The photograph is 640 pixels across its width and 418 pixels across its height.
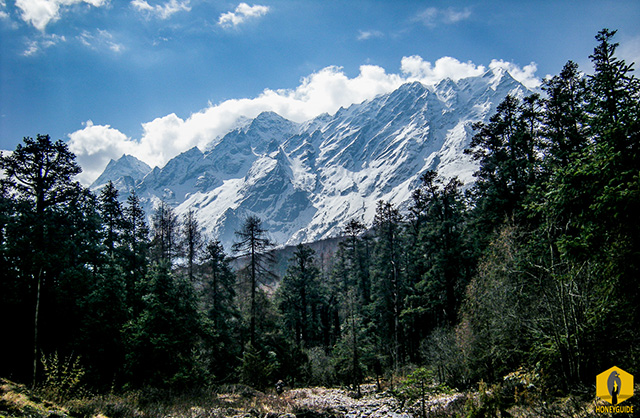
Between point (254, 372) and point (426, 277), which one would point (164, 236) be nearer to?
point (254, 372)

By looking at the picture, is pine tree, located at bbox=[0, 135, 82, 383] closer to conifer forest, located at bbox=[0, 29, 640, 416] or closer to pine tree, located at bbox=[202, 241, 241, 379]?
conifer forest, located at bbox=[0, 29, 640, 416]

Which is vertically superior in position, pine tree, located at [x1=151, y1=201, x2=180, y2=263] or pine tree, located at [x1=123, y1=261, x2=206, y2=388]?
pine tree, located at [x1=151, y1=201, x2=180, y2=263]

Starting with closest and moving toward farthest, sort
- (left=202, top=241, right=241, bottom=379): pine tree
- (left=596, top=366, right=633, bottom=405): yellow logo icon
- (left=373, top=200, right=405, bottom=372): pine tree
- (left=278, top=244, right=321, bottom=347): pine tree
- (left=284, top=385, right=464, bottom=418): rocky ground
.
→ (left=596, top=366, right=633, bottom=405): yellow logo icon, (left=284, top=385, right=464, bottom=418): rocky ground, (left=202, top=241, right=241, bottom=379): pine tree, (left=373, top=200, right=405, bottom=372): pine tree, (left=278, top=244, right=321, bottom=347): pine tree

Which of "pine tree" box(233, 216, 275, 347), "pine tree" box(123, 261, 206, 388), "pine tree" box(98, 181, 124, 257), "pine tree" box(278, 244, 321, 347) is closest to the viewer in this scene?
"pine tree" box(123, 261, 206, 388)

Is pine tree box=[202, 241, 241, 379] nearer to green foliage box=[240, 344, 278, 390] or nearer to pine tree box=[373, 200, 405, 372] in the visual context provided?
green foliage box=[240, 344, 278, 390]

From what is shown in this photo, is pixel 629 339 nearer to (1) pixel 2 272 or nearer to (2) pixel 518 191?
(2) pixel 518 191

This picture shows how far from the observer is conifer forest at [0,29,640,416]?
806cm

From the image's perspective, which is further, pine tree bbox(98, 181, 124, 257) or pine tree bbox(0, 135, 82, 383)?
pine tree bbox(98, 181, 124, 257)

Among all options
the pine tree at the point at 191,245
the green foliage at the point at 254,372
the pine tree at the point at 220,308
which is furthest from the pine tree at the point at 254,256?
the pine tree at the point at 191,245

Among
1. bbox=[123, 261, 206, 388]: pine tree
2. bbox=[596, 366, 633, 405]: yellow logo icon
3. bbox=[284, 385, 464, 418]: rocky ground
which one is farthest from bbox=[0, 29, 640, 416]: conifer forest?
bbox=[284, 385, 464, 418]: rocky ground

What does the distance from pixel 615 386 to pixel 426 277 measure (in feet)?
51.0

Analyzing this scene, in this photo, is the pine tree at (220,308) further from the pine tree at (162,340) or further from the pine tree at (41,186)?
the pine tree at (41,186)

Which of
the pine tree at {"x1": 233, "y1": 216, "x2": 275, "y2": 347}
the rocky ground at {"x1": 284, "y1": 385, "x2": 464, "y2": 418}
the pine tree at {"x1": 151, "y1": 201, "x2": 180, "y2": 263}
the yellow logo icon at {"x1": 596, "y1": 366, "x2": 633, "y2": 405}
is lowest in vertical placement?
the rocky ground at {"x1": 284, "y1": 385, "x2": 464, "y2": 418}

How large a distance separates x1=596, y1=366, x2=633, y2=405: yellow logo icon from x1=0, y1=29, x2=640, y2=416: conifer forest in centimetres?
56
